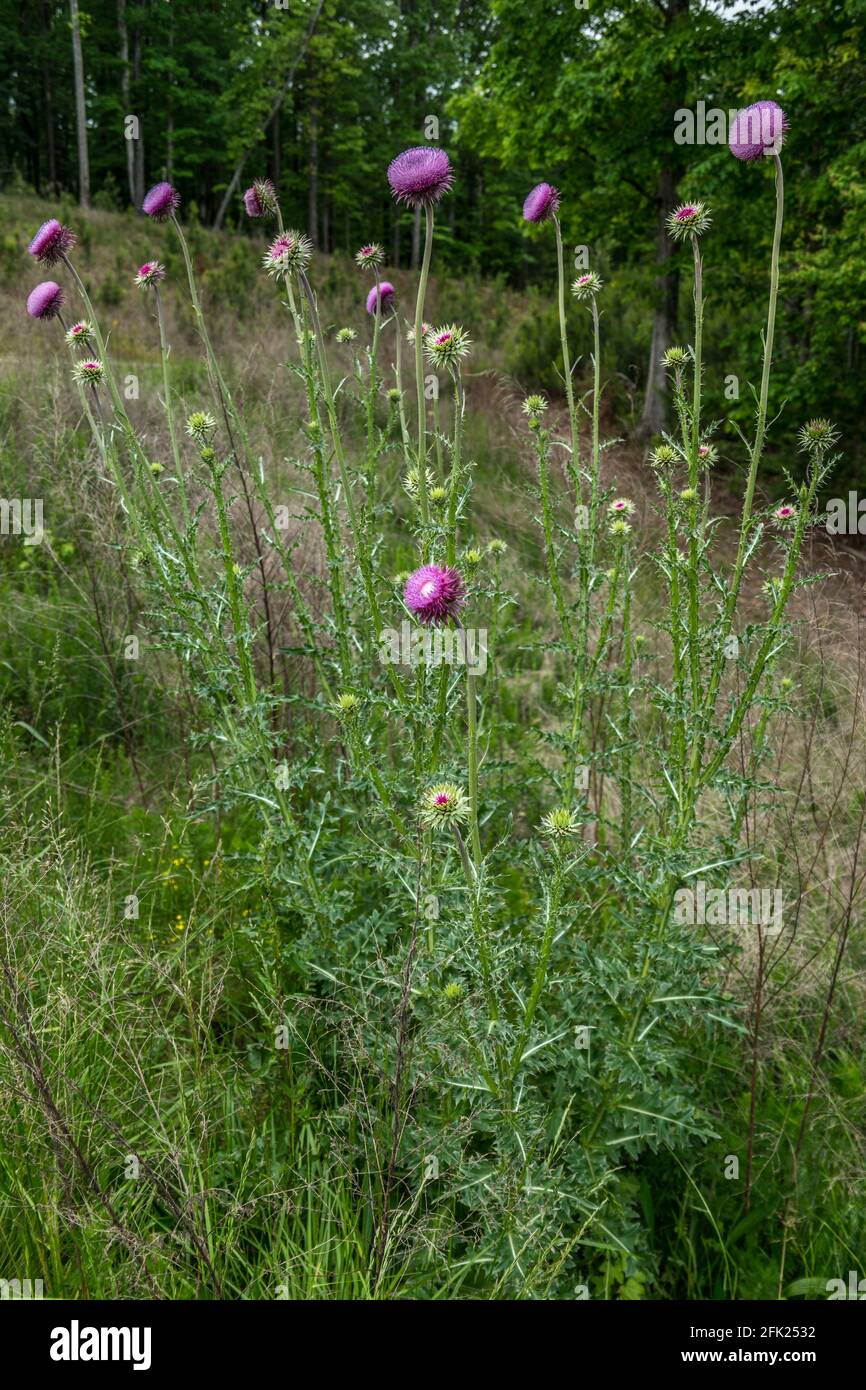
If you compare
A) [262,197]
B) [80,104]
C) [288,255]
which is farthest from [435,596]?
[80,104]

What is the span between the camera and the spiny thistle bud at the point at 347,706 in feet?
7.63

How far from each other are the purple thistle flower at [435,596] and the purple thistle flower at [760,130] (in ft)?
3.77

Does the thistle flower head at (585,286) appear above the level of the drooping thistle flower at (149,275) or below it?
below

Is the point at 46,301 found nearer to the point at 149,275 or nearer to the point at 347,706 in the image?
the point at 149,275

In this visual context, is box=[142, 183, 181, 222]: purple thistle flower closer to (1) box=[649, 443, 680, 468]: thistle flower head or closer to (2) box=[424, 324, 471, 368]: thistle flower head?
(2) box=[424, 324, 471, 368]: thistle flower head

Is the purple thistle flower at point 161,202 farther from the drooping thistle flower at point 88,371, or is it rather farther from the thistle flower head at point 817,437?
the thistle flower head at point 817,437

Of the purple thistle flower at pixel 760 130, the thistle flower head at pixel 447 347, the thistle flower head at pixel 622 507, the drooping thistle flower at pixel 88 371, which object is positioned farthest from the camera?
the thistle flower head at pixel 622 507

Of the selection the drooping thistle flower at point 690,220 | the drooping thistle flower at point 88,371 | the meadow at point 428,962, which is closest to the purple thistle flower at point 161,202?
the meadow at point 428,962

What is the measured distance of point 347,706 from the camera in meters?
2.35

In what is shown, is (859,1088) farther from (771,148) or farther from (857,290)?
(857,290)

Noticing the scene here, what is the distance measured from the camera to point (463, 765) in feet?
8.21

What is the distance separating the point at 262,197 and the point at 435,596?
153cm

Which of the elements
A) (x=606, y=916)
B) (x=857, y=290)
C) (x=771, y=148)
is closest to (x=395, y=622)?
(x=606, y=916)

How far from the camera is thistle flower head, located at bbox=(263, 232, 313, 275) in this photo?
7.16 ft
